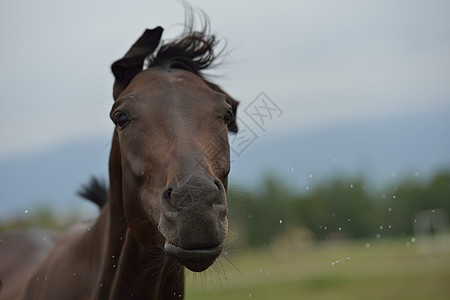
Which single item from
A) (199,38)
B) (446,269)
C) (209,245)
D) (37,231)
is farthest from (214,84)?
(446,269)

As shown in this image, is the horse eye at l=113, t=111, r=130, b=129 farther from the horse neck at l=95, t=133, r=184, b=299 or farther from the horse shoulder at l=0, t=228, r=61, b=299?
the horse shoulder at l=0, t=228, r=61, b=299

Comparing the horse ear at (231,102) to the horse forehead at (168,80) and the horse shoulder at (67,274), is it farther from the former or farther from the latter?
the horse shoulder at (67,274)

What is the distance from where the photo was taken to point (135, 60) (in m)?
4.23

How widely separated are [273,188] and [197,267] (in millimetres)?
49314

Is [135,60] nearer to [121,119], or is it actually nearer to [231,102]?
[121,119]

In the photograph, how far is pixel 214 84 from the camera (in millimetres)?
4426

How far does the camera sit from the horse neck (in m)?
3.94

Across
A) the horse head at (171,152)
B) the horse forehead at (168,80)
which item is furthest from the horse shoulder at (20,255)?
the horse forehead at (168,80)

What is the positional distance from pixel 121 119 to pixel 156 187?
637mm

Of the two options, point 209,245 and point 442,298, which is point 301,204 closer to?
point 442,298

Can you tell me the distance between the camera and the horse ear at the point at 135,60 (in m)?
4.22

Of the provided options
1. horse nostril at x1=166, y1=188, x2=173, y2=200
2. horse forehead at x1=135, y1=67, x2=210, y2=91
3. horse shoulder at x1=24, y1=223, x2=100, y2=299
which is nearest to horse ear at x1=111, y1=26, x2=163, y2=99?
horse forehead at x1=135, y1=67, x2=210, y2=91

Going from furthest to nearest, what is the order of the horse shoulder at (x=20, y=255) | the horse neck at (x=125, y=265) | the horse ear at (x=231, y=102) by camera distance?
the horse shoulder at (x=20, y=255) < the horse ear at (x=231, y=102) < the horse neck at (x=125, y=265)

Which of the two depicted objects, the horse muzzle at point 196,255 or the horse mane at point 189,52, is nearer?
the horse muzzle at point 196,255
